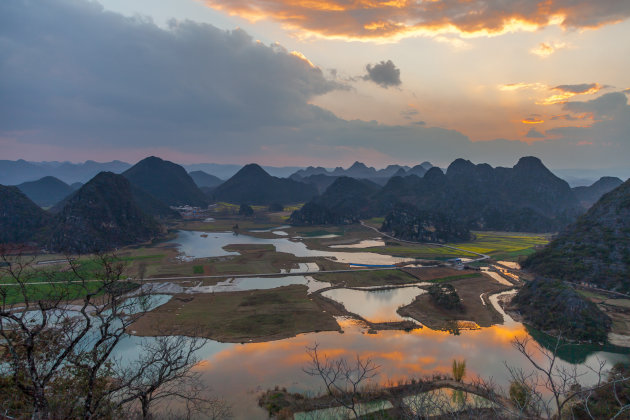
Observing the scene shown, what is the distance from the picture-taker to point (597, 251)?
5803 cm

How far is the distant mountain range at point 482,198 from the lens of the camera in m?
129

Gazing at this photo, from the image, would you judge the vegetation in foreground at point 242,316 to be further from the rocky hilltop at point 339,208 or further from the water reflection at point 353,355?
the rocky hilltop at point 339,208

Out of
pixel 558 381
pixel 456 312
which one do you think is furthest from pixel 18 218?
pixel 558 381

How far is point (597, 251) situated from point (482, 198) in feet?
316

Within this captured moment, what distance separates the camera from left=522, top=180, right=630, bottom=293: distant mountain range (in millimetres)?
53656

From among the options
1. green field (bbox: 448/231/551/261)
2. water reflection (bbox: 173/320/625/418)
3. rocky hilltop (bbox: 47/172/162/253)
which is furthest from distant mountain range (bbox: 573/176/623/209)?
rocky hilltop (bbox: 47/172/162/253)

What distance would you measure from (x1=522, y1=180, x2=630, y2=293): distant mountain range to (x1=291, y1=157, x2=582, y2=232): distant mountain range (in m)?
57.5

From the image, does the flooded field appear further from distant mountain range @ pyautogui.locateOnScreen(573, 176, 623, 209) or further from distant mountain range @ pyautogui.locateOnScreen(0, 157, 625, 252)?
distant mountain range @ pyautogui.locateOnScreen(573, 176, 623, 209)

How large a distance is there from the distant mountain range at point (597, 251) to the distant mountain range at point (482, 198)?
189 ft

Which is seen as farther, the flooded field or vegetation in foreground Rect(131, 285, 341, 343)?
vegetation in foreground Rect(131, 285, 341, 343)

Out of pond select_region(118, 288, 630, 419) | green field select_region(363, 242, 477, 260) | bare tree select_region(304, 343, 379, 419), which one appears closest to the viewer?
bare tree select_region(304, 343, 379, 419)

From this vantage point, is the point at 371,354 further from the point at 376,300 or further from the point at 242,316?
the point at 376,300

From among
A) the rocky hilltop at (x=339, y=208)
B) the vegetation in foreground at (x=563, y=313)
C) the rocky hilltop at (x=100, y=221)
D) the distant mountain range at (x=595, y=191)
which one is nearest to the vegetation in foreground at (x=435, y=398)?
the vegetation in foreground at (x=563, y=313)

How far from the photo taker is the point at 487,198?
148 meters
